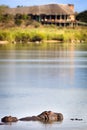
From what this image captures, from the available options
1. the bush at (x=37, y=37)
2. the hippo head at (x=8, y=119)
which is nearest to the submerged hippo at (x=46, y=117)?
the hippo head at (x=8, y=119)

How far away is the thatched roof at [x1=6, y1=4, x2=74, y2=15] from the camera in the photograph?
104 m

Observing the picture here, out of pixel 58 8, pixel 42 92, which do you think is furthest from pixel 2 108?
pixel 58 8

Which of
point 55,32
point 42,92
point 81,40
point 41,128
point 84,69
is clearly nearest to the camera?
point 41,128

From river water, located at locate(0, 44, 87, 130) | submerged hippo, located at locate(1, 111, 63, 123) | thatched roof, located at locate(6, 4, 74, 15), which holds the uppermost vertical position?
thatched roof, located at locate(6, 4, 74, 15)

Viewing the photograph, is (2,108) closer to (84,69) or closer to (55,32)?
(84,69)

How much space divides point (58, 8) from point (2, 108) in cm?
8430

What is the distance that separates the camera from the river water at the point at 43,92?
19.0 m

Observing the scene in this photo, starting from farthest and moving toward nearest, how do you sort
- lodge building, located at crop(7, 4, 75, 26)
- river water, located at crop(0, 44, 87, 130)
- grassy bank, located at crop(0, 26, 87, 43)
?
lodge building, located at crop(7, 4, 75, 26) < grassy bank, located at crop(0, 26, 87, 43) < river water, located at crop(0, 44, 87, 130)

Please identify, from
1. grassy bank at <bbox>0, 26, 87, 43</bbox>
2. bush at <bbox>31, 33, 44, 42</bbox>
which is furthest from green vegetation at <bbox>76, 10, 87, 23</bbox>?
bush at <bbox>31, 33, 44, 42</bbox>

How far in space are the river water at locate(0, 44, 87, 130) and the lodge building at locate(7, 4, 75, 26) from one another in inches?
2371

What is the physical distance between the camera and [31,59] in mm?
51156

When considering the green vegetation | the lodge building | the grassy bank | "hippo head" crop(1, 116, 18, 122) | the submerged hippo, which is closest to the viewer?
"hippo head" crop(1, 116, 18, 122)

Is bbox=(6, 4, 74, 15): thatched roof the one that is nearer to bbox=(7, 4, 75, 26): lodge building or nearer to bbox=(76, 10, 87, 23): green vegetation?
bbox=(7, 4, 75, 26): lodge building

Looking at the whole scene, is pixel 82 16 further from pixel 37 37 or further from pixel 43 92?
pixel 43 92
